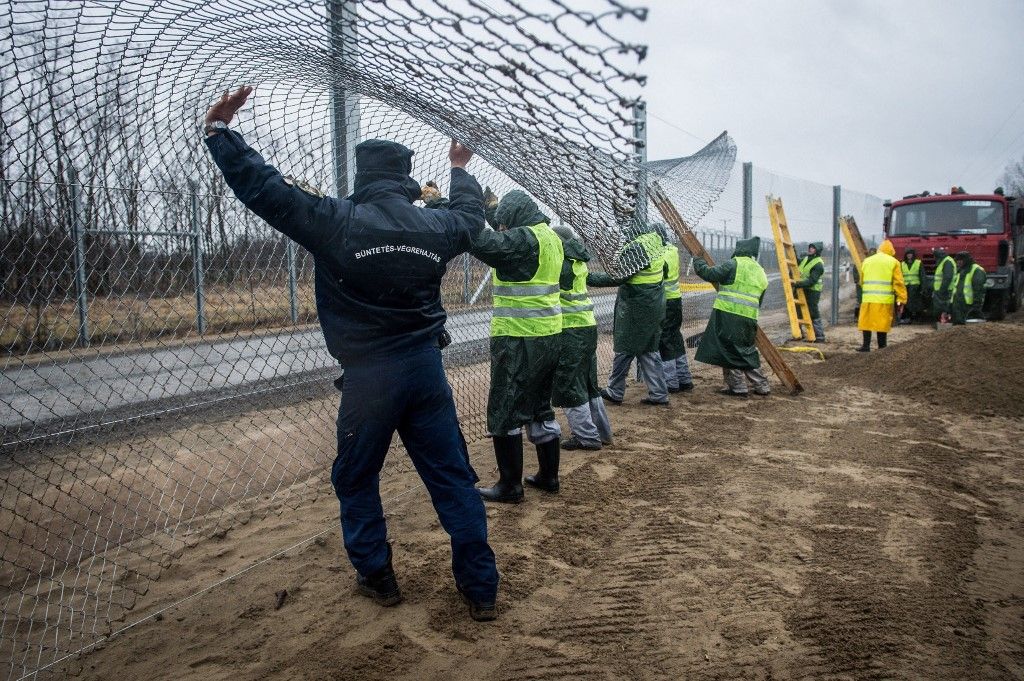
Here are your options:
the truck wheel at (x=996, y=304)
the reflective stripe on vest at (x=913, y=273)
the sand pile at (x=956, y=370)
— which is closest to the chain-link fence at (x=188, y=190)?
the sand pile at (x=956, y=370)

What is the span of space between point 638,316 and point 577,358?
1785 millimetres

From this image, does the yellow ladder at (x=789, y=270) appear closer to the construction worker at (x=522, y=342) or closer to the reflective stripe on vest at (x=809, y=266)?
the reflective stripe on vest at (x=809, y=266)

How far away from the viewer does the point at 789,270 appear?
1091cm

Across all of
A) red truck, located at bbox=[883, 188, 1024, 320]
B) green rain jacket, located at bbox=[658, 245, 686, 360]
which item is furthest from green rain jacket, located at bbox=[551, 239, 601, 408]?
red truck, located at bbox=[883, 188, 1024, 320]

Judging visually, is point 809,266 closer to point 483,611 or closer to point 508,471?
point 508,471

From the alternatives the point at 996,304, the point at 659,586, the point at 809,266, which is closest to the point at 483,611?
the point at 659,586

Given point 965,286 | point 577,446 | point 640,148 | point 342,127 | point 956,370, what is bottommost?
point 577,446

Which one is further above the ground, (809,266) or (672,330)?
(809,266)

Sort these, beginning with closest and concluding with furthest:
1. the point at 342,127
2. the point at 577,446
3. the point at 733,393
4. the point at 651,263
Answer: the point at 342,127
the point at 577,446
the point at 651,263
the point at 733,393

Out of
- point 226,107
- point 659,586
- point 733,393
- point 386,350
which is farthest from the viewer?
point 733,393

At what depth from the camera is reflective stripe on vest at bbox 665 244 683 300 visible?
6.77 meters

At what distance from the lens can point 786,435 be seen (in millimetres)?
5500

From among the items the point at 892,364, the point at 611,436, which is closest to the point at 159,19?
the point at 611,436

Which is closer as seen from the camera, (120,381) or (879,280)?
(120,381)
